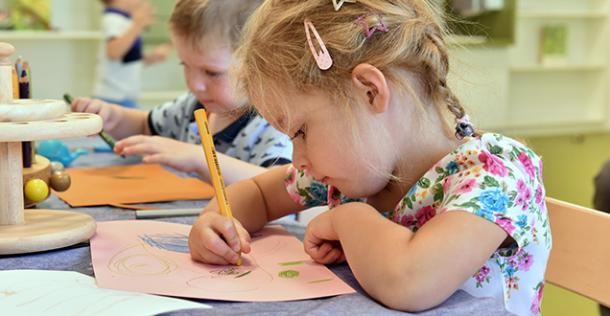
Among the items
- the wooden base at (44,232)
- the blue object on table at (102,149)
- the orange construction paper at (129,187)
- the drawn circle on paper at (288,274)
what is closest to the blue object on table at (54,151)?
the orange construction paper at (129,187)

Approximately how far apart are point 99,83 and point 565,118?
10.2 feet

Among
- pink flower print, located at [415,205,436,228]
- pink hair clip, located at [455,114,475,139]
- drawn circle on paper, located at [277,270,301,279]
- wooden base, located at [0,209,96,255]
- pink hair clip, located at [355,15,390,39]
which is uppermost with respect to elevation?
pink hair clip, located at [355,15,390,39]

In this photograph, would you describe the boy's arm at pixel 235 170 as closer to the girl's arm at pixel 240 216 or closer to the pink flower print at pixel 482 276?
the girl's arm at pixel 240 216

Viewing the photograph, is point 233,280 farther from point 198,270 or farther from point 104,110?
point 104,110

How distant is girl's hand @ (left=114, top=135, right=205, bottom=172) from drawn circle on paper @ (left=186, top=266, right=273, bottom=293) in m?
0.42

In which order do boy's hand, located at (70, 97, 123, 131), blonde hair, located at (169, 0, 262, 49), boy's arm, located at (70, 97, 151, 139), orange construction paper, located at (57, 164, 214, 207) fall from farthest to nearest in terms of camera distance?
boy's arm, located at (70, 97, 151, 139)
boy's hand, located at (70, 97, 123, 131)
blonde hair, located at (169, 0, 262, 49)
orange construction paper, located at (57, 164, 214, 207)

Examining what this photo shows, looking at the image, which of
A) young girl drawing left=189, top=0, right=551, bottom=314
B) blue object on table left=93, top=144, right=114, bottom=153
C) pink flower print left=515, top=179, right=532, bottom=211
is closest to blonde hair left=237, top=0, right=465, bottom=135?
young girl drawing left=189, top=0, right=551, bottom=314

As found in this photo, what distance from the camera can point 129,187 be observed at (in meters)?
1.14

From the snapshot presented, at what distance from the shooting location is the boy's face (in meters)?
1.23

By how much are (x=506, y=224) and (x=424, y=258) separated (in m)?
0.09

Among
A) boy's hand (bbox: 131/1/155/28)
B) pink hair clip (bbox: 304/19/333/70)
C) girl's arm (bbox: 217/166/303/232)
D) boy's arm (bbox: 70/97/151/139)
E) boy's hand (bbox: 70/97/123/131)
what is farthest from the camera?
boy's hand (bbox: 131/1/155/28)

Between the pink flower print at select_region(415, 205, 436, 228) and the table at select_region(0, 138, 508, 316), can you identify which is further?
the pink flower print at select_region(415, 205, 436, 228)

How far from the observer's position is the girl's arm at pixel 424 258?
2.06 feet

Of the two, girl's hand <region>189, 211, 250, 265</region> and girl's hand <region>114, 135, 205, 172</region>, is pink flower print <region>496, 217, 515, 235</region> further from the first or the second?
girl's hand <region>114, 135, 205, 172</region>
